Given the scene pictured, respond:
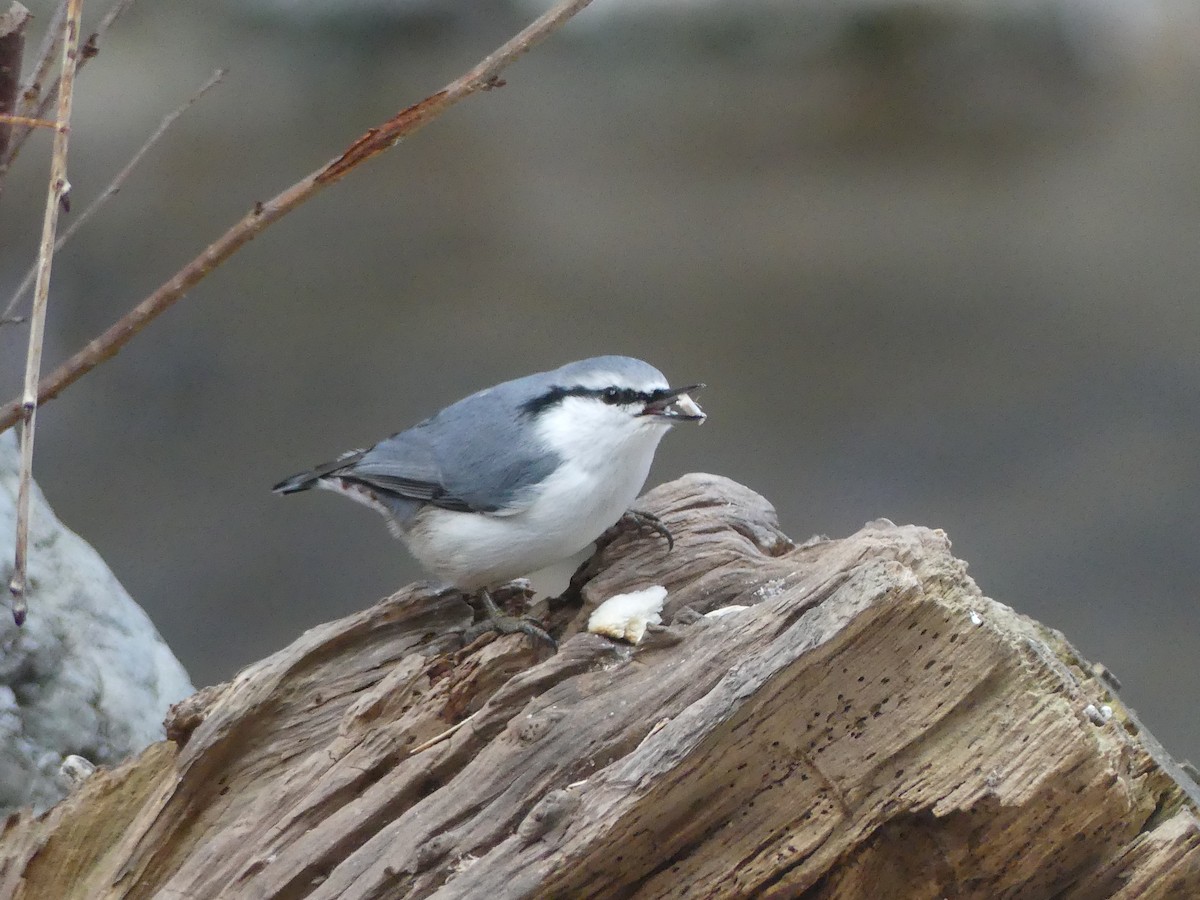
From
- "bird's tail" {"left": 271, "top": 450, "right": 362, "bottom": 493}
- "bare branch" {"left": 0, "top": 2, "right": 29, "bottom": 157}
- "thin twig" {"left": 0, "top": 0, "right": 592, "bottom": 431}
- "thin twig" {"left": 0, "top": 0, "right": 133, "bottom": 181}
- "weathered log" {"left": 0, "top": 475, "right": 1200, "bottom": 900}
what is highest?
"bare branch" {"left": 0, "top": 2, "right": 29, "bottom": 157}

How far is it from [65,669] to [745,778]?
1314mm

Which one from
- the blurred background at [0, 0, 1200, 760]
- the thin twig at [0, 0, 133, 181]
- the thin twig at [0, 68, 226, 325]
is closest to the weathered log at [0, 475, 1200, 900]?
the thin twig at [0, 68, 226, 325]

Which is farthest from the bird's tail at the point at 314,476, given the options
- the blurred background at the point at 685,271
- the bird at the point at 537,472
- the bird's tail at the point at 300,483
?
the blurred background at the point at 685,271

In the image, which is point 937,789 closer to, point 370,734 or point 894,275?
point 370,734

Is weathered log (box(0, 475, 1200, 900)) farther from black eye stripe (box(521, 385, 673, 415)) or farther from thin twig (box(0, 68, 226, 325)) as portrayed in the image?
thin twig (box(0, 68, 226, 325))

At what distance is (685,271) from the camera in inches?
161

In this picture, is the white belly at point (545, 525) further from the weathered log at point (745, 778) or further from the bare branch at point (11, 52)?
the bare branch at point (11, 52)

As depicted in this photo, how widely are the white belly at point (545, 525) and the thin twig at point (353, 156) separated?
75cm

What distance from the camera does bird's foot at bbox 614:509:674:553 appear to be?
6.19ft

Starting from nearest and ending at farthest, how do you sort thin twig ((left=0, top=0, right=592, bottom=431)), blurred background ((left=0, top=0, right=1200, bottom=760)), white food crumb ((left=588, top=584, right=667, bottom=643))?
thin twig ((left=0, top=0, right=592, bottom=431)) → white food crumb ((left=588, top=584, right=667, bottom=643)) → blurred background ((left=0, top=0, right=1200, bottom=760))

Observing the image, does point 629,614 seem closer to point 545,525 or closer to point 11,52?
point 545,525

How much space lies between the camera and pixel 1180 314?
3.90 m

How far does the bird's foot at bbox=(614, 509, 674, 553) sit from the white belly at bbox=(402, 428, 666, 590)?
4cm

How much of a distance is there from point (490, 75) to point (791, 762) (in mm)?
896
